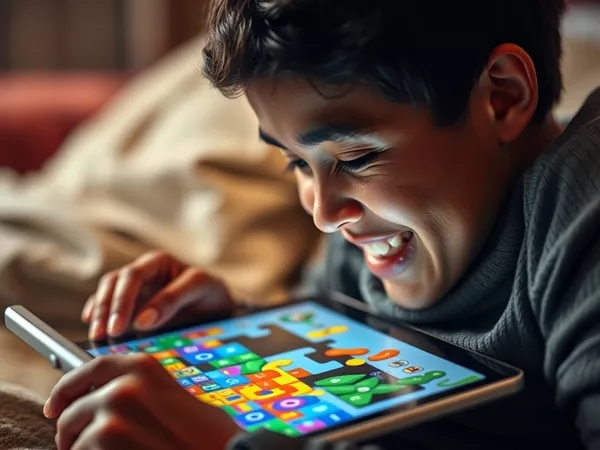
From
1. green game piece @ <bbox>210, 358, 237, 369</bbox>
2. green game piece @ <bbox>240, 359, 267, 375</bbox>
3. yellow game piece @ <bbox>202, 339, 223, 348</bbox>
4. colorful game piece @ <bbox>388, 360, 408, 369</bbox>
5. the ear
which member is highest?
the ear

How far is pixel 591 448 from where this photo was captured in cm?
49

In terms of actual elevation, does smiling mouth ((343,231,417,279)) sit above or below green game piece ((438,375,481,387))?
above

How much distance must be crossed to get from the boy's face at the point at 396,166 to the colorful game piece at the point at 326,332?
7 centimetres

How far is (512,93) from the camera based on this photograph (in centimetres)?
62

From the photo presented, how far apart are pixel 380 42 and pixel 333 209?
0.43 feet

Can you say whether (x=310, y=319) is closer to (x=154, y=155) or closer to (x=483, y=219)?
(x=483, y=219)

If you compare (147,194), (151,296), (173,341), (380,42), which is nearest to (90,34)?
(147,194)

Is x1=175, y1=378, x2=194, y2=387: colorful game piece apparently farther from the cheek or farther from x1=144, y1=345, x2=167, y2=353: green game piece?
the cheek

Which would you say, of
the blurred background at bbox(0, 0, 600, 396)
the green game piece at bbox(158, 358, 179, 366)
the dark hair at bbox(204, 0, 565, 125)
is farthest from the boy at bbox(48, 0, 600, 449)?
the blurred background at bbox(0, 0, 600, 396)

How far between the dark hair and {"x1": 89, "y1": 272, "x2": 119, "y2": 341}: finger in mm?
229

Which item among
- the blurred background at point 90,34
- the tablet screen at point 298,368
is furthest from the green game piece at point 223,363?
the blurred background at point 90,34

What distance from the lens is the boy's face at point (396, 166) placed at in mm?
566

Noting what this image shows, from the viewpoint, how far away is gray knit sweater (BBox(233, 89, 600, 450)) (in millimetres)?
511

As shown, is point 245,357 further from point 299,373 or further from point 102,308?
point 102,308
